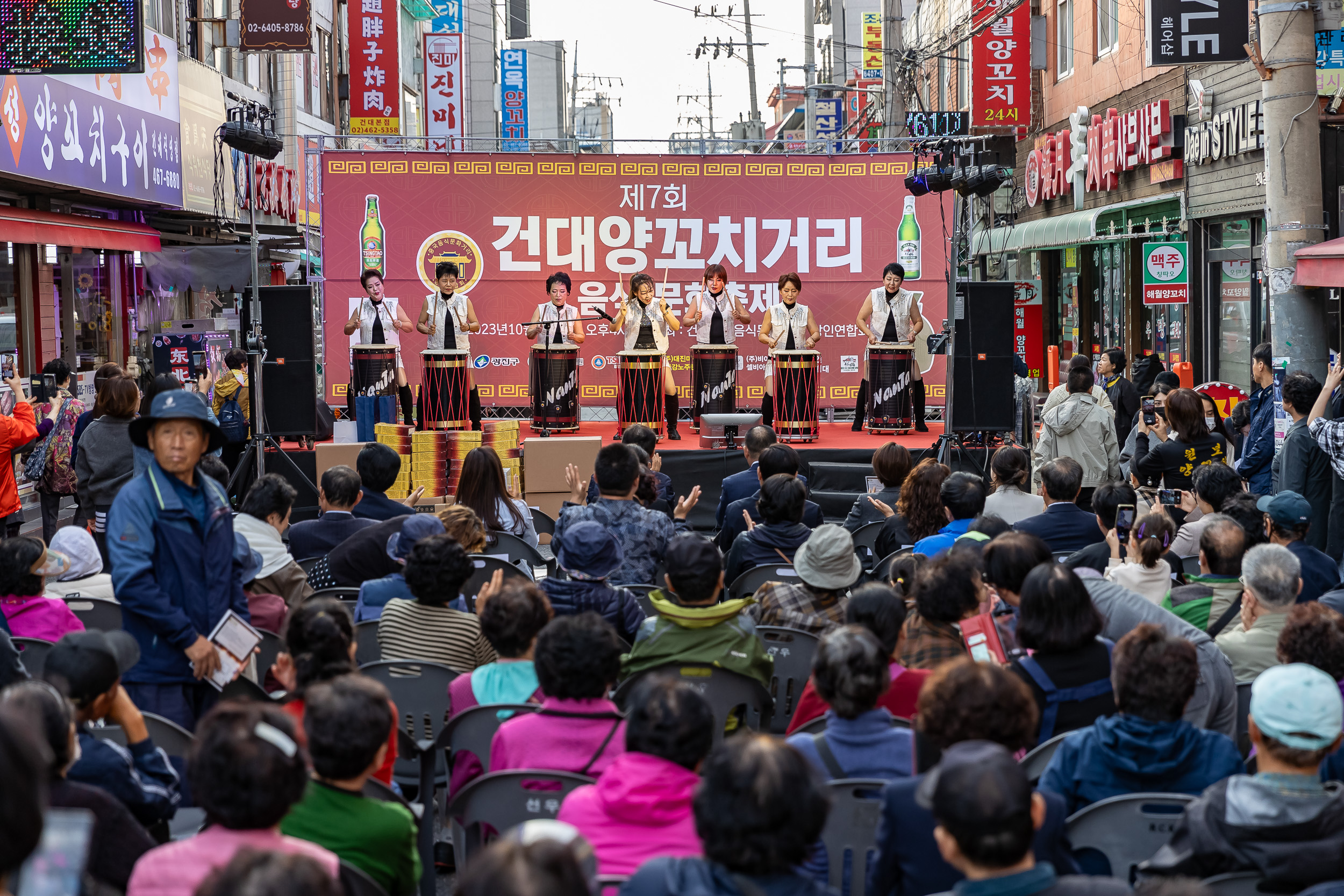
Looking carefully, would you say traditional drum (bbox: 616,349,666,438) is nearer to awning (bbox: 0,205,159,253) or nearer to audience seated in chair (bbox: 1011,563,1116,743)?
awning (bbox: 0,205,159,253)

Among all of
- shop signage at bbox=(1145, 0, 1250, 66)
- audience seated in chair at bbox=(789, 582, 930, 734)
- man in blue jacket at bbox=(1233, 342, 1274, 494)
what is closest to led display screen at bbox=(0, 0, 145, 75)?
audience seated in chair at bbox=(789, 582, 930, 734)

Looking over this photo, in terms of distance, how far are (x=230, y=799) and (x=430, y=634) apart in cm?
200

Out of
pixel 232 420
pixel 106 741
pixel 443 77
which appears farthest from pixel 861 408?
pixel 443 77

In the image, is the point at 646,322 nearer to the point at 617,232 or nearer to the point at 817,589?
the point at 617,232

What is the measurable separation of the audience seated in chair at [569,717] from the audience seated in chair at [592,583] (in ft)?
4.29

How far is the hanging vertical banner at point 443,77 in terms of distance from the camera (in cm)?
2153

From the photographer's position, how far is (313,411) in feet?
36.7

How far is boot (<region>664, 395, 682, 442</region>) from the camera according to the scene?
12.5 m

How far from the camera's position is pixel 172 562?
4219mm

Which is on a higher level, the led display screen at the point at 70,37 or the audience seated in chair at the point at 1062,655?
the led display screen at the point at 70,37

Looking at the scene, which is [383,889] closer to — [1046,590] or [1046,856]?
[1046,856]

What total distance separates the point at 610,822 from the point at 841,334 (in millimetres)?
12032

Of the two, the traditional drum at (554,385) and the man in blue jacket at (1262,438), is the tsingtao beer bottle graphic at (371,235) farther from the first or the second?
the man in blue jacket at (1262,438)

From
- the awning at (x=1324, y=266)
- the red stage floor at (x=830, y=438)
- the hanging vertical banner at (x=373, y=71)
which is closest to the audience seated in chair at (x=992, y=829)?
the awning at (x=1324, y=266)
